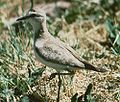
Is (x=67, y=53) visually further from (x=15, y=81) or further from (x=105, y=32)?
(x=105, y=32)

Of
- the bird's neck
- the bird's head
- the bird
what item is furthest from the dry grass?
the bird's head

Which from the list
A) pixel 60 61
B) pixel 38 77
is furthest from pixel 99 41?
pixel 60 61

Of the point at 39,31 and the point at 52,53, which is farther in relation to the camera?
the point at 39,31

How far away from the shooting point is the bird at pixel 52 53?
4.84 metres

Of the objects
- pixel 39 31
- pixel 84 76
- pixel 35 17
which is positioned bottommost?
pixel 84 76

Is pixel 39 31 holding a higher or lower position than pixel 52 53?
higher

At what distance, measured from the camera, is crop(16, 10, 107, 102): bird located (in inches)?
191

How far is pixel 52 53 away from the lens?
4.92 meters

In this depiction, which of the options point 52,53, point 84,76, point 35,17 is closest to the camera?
point 52,53

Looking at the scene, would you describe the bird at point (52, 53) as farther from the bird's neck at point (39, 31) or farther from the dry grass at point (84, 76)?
the dry grass at point (84, 76)

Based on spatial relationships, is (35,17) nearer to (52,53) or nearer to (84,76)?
(52,53)

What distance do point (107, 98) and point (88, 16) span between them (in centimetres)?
279

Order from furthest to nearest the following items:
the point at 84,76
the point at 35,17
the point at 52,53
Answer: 1. the point at 84,76
2. the point at 35,17
3. the point at 52,53

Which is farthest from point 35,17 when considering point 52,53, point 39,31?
point 52,53
